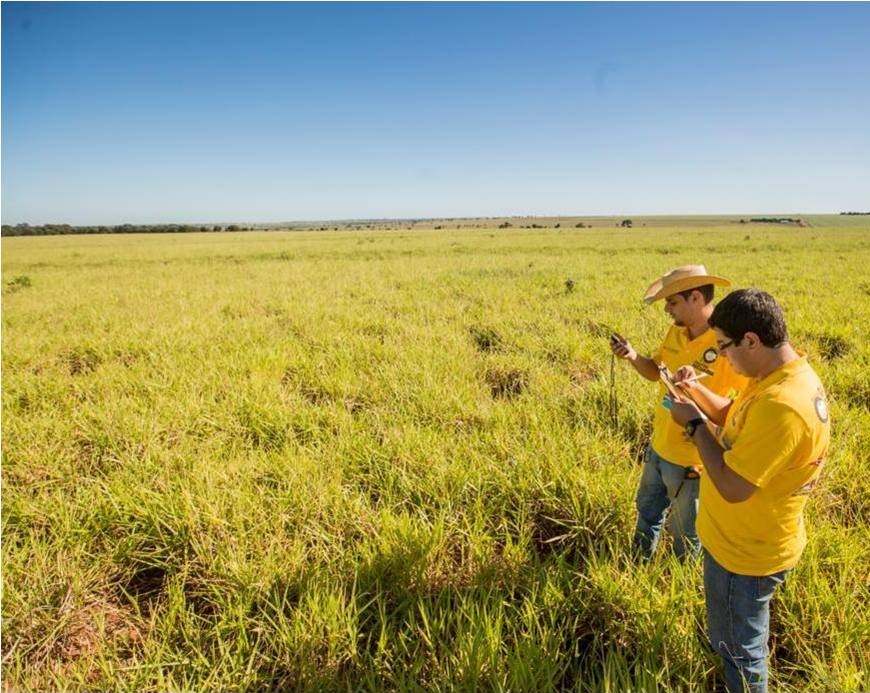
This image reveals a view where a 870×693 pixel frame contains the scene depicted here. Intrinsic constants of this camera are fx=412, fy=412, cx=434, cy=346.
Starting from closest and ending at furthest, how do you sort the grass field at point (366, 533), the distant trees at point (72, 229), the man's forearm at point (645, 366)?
the grass field at point (366, 533), the man's forearm at point (645, 366), the distant trees at point (72, 229)

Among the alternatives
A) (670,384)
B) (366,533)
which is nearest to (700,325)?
(670,384)

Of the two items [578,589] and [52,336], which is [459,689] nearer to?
[578,589]

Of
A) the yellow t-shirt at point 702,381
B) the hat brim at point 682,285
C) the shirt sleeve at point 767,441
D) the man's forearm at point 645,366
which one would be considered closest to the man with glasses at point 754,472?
the shirt sleeve at point 767,441

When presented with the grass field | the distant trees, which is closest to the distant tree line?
the distant trees

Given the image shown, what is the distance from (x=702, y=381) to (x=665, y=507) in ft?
2.30

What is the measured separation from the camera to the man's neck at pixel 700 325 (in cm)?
209

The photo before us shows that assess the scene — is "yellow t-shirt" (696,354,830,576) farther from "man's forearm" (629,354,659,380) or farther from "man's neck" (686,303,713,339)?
"man's forearm" (629,354,659,380)

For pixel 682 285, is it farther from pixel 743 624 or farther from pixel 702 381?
pixel 743 624

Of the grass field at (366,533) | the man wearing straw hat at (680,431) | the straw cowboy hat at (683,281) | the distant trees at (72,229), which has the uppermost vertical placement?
the distant trees at (72,229)

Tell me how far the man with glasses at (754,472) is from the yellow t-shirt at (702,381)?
39 centimetres

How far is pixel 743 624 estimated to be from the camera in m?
1.51

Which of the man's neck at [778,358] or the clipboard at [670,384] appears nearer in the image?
the man's neck at [778,358]

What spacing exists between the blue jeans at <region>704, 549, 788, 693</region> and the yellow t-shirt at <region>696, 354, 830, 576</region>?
0.06 m

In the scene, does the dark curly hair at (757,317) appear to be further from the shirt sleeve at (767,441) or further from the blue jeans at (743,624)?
the blue jeans at (743,624)
